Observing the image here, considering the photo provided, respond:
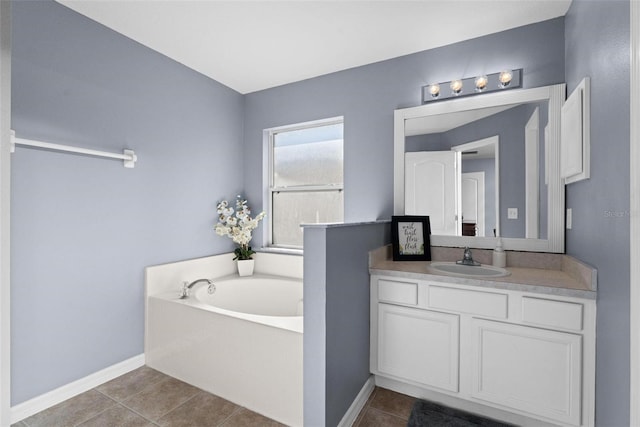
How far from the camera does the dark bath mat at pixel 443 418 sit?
1.68 metres

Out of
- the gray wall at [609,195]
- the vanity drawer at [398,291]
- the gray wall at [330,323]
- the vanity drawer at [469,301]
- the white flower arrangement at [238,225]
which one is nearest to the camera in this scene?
the gray wall at [609,195]

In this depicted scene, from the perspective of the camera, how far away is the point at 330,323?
1.50 m

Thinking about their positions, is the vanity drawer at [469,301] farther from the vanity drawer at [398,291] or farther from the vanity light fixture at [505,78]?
the vanity light fixture at [505,78]

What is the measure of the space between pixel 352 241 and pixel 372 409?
1.02 metres

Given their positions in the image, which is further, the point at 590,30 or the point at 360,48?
the point at 360,48

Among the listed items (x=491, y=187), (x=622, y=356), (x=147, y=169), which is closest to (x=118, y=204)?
(x=147, y=169)

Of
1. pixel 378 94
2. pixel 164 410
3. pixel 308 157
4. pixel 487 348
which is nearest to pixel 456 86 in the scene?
pixel 378 94

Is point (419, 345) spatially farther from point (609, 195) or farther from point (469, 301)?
point (609, 195)

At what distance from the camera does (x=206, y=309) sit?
1.98 meters

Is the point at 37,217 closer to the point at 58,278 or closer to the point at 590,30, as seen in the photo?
the point at 58,278

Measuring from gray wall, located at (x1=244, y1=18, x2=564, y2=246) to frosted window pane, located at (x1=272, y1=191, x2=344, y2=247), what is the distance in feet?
0.69

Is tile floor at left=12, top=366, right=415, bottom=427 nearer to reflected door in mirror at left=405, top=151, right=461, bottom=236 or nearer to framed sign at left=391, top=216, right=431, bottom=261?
framed sign at left=391, top=216, right=431, bottom=261

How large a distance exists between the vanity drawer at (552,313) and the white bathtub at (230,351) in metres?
1.18

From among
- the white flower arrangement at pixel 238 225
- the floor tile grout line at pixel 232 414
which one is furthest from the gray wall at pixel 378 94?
the floor tile grout line at pixel 232 414
